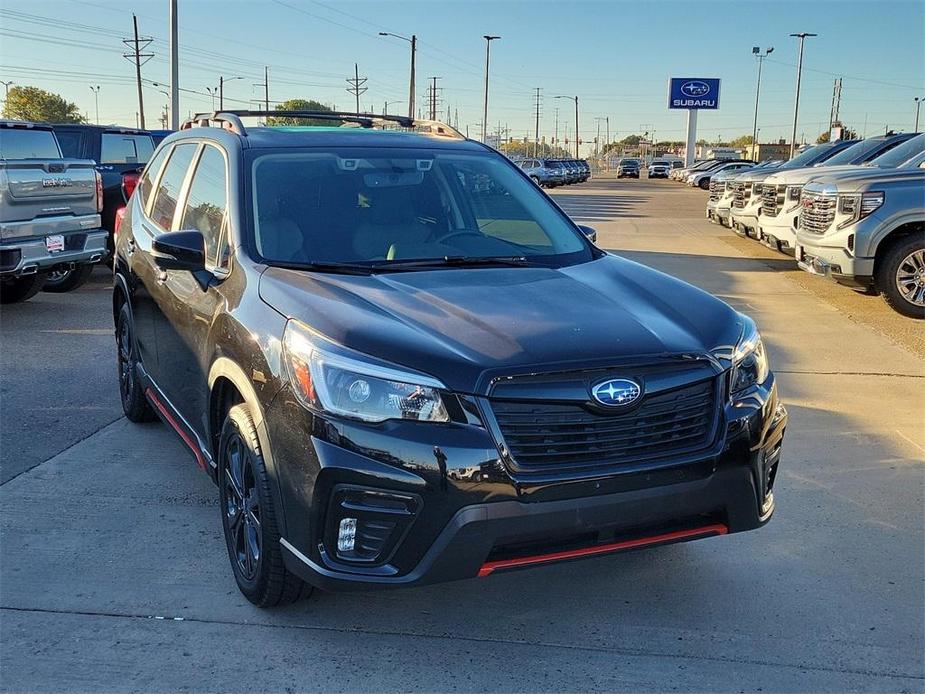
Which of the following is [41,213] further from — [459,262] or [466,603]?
[466,603]

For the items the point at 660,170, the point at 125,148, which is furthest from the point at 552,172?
the point at 125,148

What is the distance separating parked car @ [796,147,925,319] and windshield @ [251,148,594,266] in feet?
19.5

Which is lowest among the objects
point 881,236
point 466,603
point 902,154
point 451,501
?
point 466,603

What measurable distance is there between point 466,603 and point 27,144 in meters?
8.54

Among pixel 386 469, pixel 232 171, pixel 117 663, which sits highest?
pixel 232 171

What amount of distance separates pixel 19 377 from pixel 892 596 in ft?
19.6

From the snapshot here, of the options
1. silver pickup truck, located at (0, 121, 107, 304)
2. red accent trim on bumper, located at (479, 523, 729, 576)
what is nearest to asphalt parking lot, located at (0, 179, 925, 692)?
red accent trim on bumper, located at (479, 523, 729, 576)

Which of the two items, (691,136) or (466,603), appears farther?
(691,136)

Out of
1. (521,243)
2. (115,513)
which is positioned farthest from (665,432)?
(115,513)

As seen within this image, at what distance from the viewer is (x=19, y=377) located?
6.79m

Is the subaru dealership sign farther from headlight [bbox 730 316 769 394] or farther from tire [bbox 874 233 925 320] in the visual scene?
headlight [bbox 730 316 769 394]

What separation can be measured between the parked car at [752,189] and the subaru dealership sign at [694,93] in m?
61.7

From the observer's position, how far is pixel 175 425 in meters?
4.50

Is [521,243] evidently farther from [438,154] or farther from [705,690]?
[705,690]
